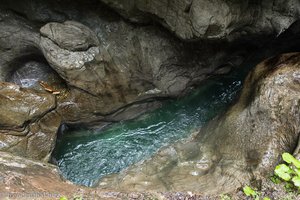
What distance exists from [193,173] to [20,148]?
3208 millimetres

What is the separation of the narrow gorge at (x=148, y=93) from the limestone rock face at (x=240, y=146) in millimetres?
20

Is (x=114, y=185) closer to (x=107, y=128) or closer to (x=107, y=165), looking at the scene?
(x=107, y=165)

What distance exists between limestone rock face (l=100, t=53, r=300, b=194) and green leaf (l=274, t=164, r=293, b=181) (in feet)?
1.57

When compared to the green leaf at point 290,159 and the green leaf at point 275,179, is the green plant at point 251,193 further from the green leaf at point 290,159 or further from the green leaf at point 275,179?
the green leaf at point 290,159

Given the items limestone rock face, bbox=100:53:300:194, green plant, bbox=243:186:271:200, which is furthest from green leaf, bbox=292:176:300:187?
limestone rock face, bbox=100:53:300:194

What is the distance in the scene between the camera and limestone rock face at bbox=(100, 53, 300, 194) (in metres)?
5.14

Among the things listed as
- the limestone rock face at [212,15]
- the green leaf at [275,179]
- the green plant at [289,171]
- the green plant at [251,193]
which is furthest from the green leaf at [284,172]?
the limestone rock face at [212,15]

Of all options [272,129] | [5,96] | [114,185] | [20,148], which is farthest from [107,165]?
[272,129]

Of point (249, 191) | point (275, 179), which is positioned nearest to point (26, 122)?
point (249, 191)

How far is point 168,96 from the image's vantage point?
796cm

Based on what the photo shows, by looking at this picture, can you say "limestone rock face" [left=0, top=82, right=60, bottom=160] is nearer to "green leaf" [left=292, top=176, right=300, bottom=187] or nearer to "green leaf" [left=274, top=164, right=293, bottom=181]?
"green leaf" [left=274, top=164, right=293, bottom=181]

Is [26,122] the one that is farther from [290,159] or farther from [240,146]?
[290,159]

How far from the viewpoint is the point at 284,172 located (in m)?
4.39

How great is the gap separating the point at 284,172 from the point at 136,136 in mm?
3786
